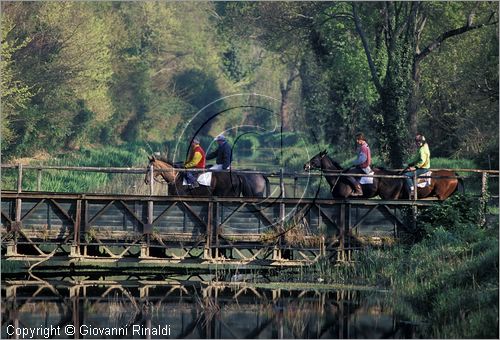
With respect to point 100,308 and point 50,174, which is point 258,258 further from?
point 50,174

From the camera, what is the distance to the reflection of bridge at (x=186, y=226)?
30.0 metres

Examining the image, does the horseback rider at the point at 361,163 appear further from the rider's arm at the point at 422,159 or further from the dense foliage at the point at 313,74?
the dense foliage at the point at 313,74

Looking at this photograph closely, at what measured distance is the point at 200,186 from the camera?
32.5 metres

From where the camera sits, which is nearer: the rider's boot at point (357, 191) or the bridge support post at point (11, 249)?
the bridge support post at point (11, 249)

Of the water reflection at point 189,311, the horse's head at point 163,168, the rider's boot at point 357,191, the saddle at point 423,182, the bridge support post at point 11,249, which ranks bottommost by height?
the water reflection at point 189,311

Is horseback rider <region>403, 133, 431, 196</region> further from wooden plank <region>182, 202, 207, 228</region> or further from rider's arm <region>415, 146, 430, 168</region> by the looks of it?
wooden plank <region>182, 202, 207, 228</region>

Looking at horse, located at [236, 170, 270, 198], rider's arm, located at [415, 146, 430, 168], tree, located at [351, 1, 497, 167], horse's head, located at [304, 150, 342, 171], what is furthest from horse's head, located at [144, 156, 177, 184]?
tree, located at [351, 1, 497, 167]

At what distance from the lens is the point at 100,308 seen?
25.6m

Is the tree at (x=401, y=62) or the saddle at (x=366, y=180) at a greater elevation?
the tree at (x=401, y=62)

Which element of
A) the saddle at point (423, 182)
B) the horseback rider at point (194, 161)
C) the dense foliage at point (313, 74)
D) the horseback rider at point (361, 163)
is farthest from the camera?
the dense foliage at point (313, 74)

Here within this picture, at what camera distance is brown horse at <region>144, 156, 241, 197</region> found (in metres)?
32.2

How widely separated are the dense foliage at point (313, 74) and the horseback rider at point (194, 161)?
1555mm

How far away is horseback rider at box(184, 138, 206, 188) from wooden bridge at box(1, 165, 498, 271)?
191cm

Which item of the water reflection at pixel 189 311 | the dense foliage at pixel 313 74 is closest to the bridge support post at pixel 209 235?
the water reflection at pixel 189 311
